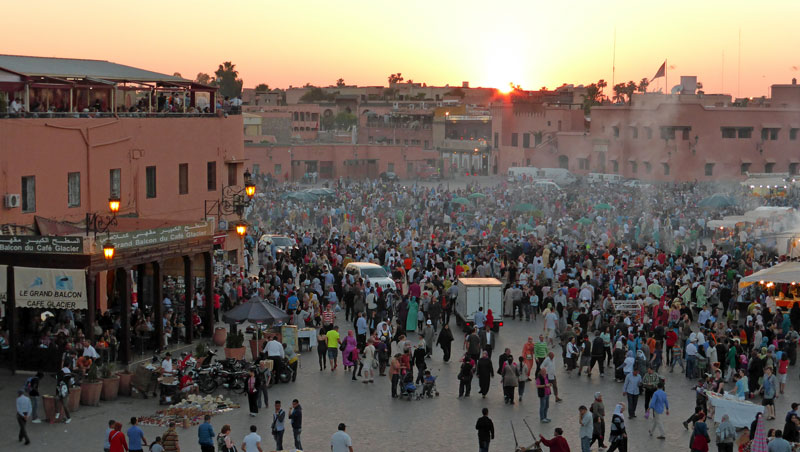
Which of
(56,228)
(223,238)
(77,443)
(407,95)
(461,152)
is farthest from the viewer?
(407,95)

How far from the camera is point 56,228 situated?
25.0 m

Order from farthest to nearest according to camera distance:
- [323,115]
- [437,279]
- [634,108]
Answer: [323,115] < [634,108] < [437,279]

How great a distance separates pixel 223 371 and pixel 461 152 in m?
83.7

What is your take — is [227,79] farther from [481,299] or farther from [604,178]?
[481,299]

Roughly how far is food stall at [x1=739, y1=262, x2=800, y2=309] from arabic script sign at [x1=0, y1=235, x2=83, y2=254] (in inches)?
603

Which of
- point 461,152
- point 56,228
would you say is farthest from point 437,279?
point 461,152

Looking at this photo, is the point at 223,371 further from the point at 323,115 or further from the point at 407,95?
the point at 407,95

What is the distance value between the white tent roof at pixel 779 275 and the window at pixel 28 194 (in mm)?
17093

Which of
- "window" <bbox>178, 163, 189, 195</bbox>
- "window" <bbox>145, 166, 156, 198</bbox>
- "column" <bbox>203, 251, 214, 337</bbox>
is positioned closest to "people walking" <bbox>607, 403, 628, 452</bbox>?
"column" <bbox>203, 251, 214, 337</bbox>

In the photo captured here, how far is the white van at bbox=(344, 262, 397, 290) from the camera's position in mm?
30312

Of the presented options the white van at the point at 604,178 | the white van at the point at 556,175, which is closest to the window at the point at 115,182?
the white van at the point at 604,178

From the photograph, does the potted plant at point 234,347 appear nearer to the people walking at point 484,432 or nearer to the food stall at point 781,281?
the people walking at point 484,432

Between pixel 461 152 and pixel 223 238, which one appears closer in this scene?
pixel 223 238

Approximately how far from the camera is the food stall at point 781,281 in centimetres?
2484
